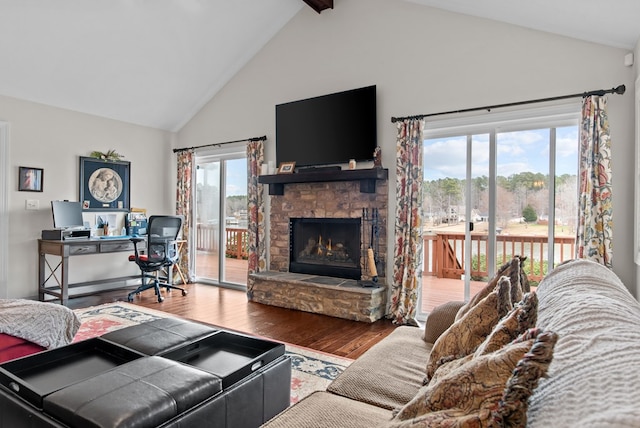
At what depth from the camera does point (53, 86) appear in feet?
15.5

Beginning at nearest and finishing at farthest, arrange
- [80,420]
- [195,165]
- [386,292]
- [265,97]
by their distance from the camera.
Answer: [80,420], [386,292], [265,97], [195,165]

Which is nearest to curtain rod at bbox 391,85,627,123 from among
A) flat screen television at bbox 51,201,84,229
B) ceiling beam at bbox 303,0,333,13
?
ceiling beam at bbox 303,0,333,13

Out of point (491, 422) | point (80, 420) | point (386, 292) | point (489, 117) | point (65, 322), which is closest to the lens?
point (491, 422)

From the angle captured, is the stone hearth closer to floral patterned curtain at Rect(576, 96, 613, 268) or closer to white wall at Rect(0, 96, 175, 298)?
floral patterned curtain at Rect(576, 96, 613, 268)

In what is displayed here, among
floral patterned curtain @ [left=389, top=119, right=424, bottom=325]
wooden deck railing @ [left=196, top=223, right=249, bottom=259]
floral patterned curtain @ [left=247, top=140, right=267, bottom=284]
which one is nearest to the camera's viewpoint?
floral patterned curtain @ [left=389, top=119, right=424, bottom=325]

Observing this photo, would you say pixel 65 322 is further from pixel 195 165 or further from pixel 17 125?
pixel 195 165

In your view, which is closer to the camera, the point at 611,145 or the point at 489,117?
the point at 611,145

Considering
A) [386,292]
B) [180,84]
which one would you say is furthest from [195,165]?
[386,292]

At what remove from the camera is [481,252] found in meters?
3.87

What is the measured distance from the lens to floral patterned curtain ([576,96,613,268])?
3094mm

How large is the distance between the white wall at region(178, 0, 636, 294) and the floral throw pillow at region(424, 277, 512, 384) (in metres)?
2.55

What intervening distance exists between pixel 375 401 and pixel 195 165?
5525 mm

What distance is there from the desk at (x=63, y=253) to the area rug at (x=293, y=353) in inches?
18.4

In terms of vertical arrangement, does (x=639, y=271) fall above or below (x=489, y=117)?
below
